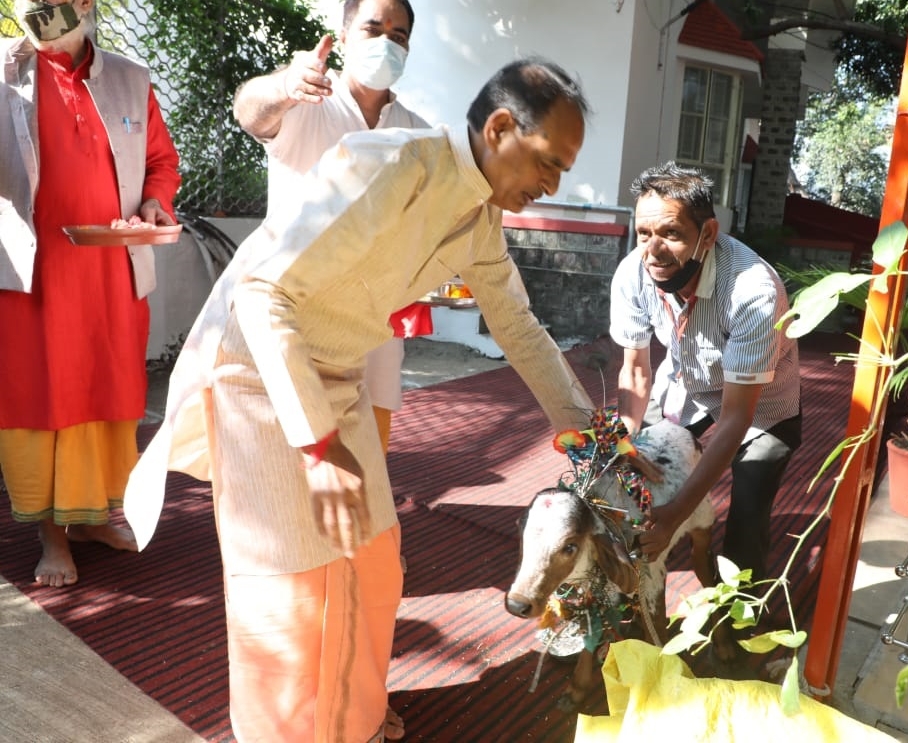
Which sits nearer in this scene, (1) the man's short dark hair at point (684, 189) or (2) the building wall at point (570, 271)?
(1) the man's short dark hair at point (684, 189)

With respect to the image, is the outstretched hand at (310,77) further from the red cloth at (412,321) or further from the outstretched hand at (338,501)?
the outstretched hand at (338,501)

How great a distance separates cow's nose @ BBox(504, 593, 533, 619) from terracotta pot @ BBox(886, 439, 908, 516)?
2.82 m

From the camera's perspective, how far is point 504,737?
8.25ft

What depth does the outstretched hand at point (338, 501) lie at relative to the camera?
1.62 metres

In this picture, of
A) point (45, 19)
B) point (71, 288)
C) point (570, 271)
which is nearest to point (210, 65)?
point (570, 271)

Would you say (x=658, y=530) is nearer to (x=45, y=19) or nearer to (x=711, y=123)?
(x=45, y=19)

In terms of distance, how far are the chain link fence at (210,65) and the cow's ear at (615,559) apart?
18.5 feet

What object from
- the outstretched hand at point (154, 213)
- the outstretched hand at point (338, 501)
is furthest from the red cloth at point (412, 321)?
the outstretched hand at point (338, 501)

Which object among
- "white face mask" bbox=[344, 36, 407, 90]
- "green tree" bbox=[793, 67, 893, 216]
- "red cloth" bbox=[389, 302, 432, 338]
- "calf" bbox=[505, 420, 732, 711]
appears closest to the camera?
"calf" bbox=[505, 420, 732, 711]

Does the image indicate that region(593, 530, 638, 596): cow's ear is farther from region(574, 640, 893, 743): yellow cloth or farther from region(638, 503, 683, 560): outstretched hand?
region(574, 640, 893, 743): yellow cloth

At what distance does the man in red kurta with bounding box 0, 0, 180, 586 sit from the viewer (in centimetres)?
315

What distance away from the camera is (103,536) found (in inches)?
142

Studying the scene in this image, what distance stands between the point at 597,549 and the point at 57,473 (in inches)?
89.6

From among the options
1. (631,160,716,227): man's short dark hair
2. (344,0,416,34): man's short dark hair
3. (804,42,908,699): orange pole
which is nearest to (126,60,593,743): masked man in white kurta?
(631,160,716,227): man's short dark hair
